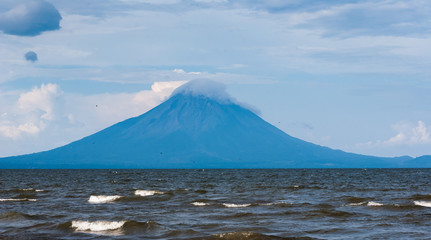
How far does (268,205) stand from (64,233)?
20956 mm

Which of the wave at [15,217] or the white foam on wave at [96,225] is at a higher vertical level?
the wave at [15,217]

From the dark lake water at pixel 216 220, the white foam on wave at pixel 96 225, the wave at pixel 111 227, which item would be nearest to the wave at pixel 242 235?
the dark lake water at pixel 216 220

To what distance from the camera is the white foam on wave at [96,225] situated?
34.6 meters

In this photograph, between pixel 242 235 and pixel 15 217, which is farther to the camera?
pixel 15 217

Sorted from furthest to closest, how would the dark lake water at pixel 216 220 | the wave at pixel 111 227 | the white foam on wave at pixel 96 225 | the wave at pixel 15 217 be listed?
1. the wave at pixel 15 217
2. the white foam on wave at pixel 96 225
3. the wave at pixel 111 227
4. the dark lake water at pixel 216 220

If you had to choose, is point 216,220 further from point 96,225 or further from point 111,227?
point 96,225

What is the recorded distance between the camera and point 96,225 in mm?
35344

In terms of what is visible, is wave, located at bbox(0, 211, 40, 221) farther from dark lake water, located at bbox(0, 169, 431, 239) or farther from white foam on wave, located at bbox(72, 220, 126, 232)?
white foam on wave, located at bbox(72, 220, 126, 232)

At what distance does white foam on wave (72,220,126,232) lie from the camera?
3459 centimetres

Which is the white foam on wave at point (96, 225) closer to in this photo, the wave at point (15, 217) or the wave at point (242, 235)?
the wave at point (15, 217)

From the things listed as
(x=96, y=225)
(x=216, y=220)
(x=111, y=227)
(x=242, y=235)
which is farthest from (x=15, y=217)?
(x=242, y=235)

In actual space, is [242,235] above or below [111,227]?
below

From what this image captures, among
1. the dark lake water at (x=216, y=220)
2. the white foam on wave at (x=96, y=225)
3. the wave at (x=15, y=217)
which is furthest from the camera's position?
the wave at (x=15, y=217)

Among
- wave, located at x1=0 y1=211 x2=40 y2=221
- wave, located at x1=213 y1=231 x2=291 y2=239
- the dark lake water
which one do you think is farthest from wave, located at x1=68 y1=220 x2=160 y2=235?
wave, located at x1=0 y1=211 x2=40 y2=221
